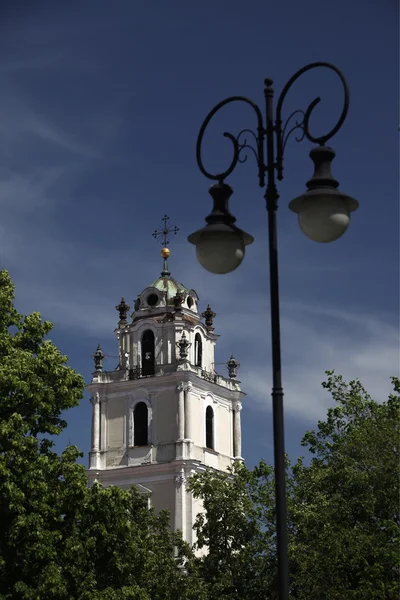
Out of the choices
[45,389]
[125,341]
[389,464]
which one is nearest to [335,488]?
[389,464]

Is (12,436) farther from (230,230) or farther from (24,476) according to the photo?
(230,230)

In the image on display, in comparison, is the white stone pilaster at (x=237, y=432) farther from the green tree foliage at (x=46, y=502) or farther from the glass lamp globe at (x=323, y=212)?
the glass lamp globe at (x=323, y=212)

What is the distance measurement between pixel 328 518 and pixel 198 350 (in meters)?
30.9

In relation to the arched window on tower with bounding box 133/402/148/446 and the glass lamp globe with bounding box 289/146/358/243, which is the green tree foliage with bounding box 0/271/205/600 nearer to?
the glass lamp globe with bounding box 289/146/358/243

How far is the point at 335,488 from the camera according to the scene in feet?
136

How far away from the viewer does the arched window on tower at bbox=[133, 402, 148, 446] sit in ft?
216

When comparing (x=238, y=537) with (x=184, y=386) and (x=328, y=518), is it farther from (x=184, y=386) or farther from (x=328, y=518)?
(x=184, y=386)

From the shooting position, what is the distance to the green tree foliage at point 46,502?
98.4 ft

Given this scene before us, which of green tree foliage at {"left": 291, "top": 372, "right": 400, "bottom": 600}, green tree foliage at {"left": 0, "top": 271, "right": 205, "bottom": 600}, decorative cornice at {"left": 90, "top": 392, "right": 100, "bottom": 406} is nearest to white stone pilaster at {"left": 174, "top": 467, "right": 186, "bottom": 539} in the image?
decorative cornice at {"left": 90, "top": 392, "right": 100, "bottom": 406}

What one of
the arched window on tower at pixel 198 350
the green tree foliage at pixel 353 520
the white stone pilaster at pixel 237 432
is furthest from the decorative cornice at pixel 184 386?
the green tree foliage at pixel 353 520

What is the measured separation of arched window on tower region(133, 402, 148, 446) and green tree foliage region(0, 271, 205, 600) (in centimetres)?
3112

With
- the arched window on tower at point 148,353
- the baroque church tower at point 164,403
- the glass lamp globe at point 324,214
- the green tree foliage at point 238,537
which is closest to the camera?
the glass lamp globe at point 324,214

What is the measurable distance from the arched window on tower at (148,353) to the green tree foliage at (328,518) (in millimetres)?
21040

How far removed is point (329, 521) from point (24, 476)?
12.5m
